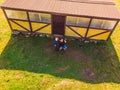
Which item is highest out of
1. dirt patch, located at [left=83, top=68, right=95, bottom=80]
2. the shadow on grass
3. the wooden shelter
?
the wooden shelter

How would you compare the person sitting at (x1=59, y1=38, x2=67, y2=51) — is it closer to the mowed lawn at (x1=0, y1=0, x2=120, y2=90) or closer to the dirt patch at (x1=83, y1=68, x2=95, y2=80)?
the mowed lawn at (x1=0, y1=0, x2=120, y2=90)

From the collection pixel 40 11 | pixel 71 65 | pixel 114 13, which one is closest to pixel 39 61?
pixel 71 65

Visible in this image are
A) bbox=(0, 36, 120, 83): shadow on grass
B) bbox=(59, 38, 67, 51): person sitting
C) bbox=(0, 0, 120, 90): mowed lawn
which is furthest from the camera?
bbox=(59, 38, 67, 51): person sitting

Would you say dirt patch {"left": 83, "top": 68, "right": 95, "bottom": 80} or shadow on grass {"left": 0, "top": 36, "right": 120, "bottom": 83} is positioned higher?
shadow on grass {"left": 0, "top": 36, "right": 120, "bottom": 83}

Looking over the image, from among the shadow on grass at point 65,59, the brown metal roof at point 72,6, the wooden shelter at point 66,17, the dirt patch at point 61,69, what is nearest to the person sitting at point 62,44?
the shadow on grass at point 65,59

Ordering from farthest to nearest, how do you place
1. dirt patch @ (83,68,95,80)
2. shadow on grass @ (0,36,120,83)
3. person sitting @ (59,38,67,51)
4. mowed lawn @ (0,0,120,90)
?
person sitting @ (59,38,67,51) → shadow on grass @ (0,36,120,83) → dirt patch @ (83,68,95,80) → mowed lawn @ (0,0,120,90)

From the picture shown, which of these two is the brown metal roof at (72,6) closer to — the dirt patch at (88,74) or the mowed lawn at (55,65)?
the mowed lawn at (55,65)

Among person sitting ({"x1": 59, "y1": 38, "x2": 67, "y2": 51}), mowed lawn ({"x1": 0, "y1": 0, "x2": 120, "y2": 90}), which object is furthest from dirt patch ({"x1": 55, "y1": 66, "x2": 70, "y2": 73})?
person sitting ({"x1": 59, "y1": 38, "x2": 67, "y2": 51})
